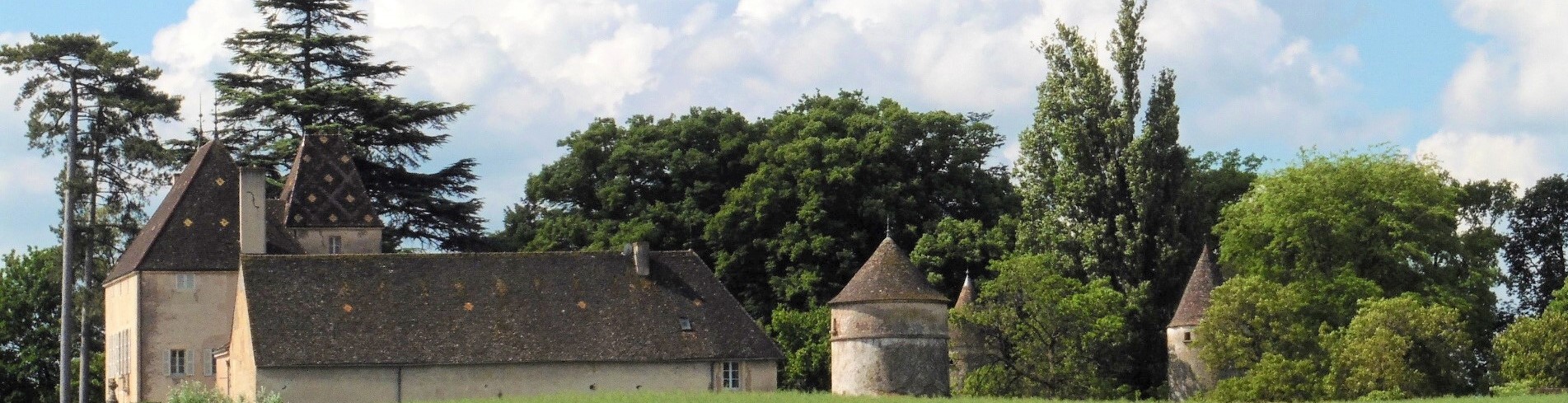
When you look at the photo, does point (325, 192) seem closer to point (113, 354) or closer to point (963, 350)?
point (113, 354)

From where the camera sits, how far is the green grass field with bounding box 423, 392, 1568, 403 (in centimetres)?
4922

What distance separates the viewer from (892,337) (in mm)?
56750

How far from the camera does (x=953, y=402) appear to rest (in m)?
50.7

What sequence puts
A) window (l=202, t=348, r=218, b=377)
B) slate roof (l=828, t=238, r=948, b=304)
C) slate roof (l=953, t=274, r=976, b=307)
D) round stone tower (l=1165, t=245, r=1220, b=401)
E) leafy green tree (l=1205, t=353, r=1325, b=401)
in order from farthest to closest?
slate roof (l=953, t=274, r=976, b=307) → round stone tower (l=1165, t=245, r=1220, b=401) → window (l=202, t=348, r=218, b=377) → leafy green tree (l=1205, t=353, r=1325, b=401) → slate roof (l=828, t=238, r=948, b=304)

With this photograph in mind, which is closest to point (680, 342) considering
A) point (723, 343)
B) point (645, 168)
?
point (723, 343)

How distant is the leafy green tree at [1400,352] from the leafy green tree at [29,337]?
150 ft

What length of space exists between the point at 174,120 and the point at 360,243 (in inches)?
371

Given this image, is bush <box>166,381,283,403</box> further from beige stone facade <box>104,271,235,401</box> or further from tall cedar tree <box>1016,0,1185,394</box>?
tall cedar tree <box>1016,0,1185,394</box>

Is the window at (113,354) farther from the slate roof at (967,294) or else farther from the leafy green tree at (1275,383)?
the leafy green tree at (1275,383)

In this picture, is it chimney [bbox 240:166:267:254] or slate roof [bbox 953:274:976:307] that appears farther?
slate roof [bbox 953:274:976:307]

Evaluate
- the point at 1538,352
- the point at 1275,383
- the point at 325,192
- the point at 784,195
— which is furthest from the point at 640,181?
the point at 1538,352

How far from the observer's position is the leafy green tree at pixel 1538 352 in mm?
59562

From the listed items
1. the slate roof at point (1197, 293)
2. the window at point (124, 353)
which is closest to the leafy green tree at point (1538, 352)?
the slate roof at point (1197, 293)

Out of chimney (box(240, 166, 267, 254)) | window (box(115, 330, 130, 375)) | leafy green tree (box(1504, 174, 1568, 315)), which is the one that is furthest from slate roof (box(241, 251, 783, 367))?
leafy green tree (box(1504, 174, 1568, 315))
